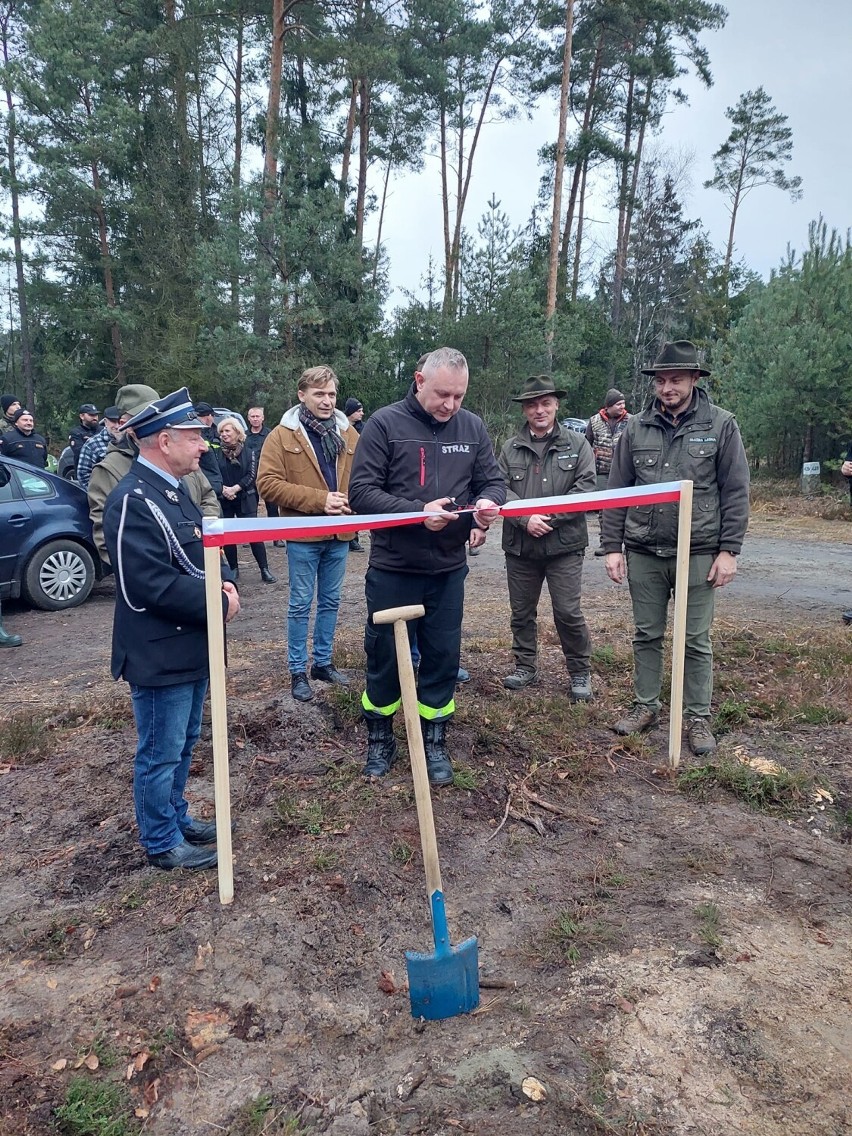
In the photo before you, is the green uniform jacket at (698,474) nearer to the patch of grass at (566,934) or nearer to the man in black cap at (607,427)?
the patch of grass at (566,934)

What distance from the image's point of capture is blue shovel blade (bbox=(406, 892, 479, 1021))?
261 cm

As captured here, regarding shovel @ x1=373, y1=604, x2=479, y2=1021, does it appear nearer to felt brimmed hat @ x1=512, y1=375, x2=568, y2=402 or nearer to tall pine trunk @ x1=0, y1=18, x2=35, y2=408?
felt brimmed hat @ x1=512, y1=375, x2=568, y2=402

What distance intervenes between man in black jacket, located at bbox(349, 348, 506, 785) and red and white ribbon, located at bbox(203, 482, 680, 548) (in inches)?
3.7

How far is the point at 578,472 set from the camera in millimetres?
5359

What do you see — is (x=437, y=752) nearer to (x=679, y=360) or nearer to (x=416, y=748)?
(x=416, y=748)

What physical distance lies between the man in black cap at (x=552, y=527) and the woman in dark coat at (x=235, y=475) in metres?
3.82

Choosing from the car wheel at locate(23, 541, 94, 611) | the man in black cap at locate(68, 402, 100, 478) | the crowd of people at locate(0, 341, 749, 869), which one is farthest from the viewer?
the man in black cap at locate(68, 402, 100, 478)

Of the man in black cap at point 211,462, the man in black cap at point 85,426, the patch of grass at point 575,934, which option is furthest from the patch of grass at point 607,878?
the man in black cap at point 85,426

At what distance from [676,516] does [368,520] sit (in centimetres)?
184

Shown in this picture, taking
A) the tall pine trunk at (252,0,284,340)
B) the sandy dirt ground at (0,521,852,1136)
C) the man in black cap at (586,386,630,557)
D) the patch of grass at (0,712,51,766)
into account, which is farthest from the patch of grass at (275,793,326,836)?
the tall pine trunk at (252,0,284,340)

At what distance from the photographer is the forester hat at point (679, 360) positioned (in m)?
4.31

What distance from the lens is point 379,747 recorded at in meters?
4.26

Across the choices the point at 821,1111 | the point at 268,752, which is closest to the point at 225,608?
the point at 268,752

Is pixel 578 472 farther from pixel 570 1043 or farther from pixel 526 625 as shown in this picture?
pixel 570 1043
